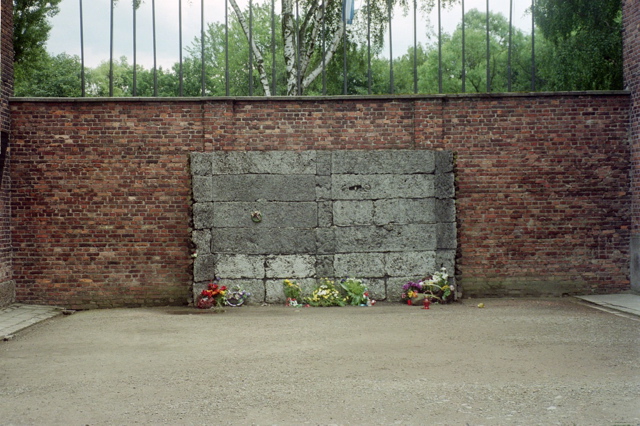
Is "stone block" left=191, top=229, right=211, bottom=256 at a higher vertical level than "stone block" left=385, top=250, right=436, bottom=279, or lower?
higher

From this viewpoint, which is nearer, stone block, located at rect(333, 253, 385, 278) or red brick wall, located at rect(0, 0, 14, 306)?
red brick wall, located at rect(0, 0, 14, 306)

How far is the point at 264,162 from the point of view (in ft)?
34.1

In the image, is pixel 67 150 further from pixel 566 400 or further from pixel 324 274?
pixel 566 400

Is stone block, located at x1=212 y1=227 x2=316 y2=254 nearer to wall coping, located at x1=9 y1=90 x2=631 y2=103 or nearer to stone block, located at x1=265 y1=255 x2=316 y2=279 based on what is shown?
stone block, located at x1=265 y1=255 x2=316 y2=279

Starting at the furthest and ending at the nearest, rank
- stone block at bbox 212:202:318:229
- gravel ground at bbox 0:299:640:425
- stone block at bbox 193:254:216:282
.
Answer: stone block at bbox 212:202:318:229
stone block at bbox 193:254:216:282
gravel ground at bbox 0:299:640:425

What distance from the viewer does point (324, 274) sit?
10.4 m

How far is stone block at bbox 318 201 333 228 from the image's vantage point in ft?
34.2

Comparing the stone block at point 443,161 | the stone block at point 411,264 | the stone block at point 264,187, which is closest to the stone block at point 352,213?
the stone block at point 264,187

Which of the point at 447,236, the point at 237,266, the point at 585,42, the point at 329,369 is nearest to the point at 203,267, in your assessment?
the point at 237,266

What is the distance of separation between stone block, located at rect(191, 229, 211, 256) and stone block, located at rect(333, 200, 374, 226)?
2134 millimetres

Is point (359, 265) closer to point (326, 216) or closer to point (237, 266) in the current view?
point (326, 216)

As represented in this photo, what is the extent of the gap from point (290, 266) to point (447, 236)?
269cm

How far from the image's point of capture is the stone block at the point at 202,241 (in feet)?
33.7

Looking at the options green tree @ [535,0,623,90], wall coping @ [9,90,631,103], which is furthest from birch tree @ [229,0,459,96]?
wall coping @ [9,90,631,103]
